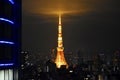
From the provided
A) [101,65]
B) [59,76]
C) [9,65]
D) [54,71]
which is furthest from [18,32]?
[101,65]

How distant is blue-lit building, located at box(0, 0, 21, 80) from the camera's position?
45.1 meters

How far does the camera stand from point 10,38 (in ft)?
167

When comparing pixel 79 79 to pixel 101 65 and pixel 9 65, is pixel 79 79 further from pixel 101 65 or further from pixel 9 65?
pixel 9 65

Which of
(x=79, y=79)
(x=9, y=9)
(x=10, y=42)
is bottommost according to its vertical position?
(x=79, y=79)

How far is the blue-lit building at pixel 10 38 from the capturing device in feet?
148

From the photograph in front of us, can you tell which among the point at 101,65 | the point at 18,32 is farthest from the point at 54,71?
the point at 18,32

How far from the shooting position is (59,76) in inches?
4872

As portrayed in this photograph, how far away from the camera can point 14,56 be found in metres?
53.0

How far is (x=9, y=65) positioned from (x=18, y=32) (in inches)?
293

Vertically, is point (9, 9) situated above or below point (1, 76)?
above

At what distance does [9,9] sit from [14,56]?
6.05 metres

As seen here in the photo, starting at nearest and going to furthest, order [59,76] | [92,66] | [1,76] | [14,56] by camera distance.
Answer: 1. [1,76]
2. [14,56]
3. [59,76]
4. [92,66]

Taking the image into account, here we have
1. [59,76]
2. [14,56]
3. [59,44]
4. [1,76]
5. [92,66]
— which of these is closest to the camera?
[1,76]

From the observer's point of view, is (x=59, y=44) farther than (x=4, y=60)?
Yes
